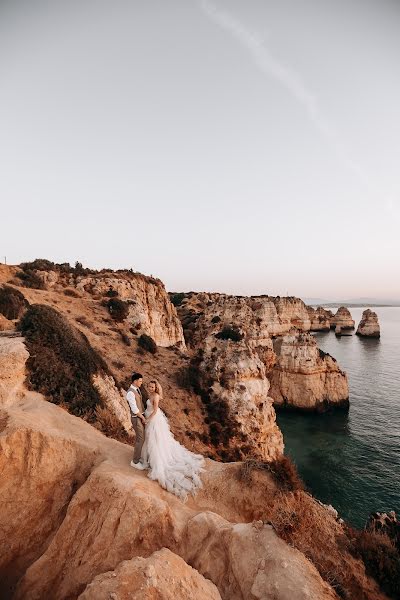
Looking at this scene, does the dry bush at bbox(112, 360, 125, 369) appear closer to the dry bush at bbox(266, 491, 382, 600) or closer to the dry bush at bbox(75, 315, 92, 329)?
the dry bush at bbox(75, 315, 92, 329)

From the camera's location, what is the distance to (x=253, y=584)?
5531 mm

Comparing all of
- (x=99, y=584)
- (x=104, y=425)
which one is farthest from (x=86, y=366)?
(x=99, y=584)

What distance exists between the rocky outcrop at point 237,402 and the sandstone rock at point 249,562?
1753 centimetres

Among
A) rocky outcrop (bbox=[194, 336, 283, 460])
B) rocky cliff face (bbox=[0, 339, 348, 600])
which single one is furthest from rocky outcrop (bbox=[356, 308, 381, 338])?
rocky cliff face (bbox=[0, 339, 348, 600])

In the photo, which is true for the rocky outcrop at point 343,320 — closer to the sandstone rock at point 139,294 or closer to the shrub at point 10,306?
the sandstone rock at point 139,294

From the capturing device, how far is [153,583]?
4.66 metres

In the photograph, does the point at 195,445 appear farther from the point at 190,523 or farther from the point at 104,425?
the point at 190,523

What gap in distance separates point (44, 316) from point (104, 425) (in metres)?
6.74

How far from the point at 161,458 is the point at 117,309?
26999 mm

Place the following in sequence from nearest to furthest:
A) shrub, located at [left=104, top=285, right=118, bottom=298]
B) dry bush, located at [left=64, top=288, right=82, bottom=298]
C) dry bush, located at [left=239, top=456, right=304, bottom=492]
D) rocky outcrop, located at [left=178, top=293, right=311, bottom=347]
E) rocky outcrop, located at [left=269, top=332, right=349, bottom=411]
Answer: dry bush, located at [left=239, top=456, right=304, bottom=492]
dry bush, located at [left=64, top=288, right=82, bottom=298]
shrub, located at [left=104, top=285, right=118, bottom=298]
rocky outcrop, located at [left=178, top=293, right=311, bottom=347]
rocky outcrop, located at [left=269, top=332, right=349, bottom=411]

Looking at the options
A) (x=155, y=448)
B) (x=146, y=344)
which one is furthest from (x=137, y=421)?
(x=146, y=344)

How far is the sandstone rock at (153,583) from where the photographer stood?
180 inches

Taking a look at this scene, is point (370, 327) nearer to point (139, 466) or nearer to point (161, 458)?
point (161, 458)

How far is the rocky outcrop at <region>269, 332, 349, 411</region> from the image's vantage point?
42344 mm
